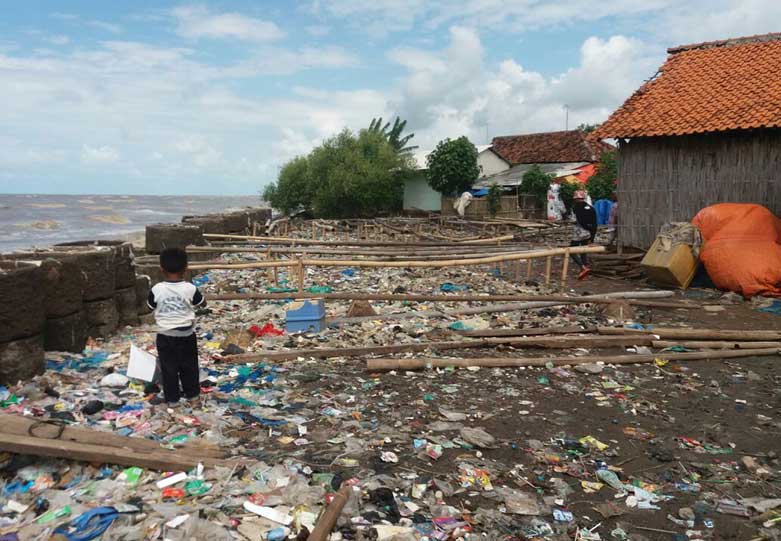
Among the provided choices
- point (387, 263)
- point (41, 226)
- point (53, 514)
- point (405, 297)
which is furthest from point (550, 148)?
point (53, 514)

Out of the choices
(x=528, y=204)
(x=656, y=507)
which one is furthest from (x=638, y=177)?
(x=528, y=204)

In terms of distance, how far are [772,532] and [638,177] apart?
9899mm

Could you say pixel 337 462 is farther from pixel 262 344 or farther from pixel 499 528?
pixel 262 344

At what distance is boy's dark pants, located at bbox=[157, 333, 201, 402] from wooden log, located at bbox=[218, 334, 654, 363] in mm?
998

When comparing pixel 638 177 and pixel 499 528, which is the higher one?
pixel 638 177

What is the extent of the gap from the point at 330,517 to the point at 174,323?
6.78ft

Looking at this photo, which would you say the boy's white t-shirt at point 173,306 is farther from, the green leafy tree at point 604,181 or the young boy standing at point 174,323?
the green leafy tree at point 604,181

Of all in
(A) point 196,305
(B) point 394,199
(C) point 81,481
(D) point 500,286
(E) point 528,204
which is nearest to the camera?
(C) point 81,481

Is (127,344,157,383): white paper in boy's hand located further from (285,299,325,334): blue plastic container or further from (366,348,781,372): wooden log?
(285,299,325,334): blue plastic container

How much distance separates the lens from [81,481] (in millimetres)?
3176

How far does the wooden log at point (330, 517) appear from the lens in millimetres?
2705

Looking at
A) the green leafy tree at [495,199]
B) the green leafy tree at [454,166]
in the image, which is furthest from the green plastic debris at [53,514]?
the green leafy tree at [454,166]

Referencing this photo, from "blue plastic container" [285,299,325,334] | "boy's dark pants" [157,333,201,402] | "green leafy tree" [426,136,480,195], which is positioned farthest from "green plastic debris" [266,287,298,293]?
"green leafy tree" [426,136,480,195]

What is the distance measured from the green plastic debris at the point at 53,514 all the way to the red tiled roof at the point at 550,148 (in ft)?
93.2
